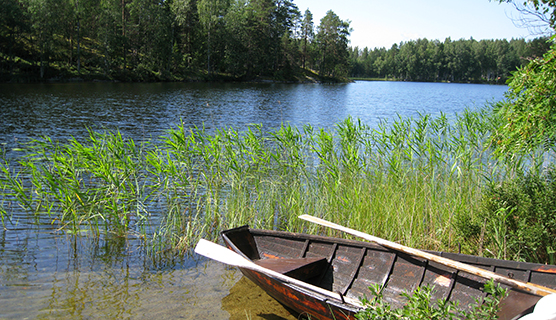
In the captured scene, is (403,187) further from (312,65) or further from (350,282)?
(312,65)

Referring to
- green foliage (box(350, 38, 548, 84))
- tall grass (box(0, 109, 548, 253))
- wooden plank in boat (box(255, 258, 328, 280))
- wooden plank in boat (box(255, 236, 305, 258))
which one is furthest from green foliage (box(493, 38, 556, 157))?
green foliage (box(350, 38, 548, 84))

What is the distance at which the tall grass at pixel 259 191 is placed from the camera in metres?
6.50

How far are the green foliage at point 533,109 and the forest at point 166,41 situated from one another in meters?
24.2

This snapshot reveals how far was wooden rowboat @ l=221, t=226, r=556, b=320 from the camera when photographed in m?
4.07

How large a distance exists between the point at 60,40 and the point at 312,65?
54.7 metres

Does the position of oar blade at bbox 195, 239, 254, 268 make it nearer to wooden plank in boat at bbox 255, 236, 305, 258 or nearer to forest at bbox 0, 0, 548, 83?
wooden plank in boat at bbox 255, 236, 305, 258

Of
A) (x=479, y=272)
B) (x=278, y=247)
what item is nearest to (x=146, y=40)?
(x=278, y=247)

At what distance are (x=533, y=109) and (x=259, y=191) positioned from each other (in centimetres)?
455

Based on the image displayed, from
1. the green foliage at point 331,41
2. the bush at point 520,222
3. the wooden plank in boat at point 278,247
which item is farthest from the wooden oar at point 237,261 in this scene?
the green foliage at point 331,41

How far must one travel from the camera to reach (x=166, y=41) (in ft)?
171

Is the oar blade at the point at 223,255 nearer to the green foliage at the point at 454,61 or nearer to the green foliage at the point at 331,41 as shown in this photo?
the green foliage at the point at 331,41

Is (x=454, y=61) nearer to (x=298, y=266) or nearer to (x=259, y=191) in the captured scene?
(x=259, y=191)

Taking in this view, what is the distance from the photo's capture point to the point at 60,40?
149 feet

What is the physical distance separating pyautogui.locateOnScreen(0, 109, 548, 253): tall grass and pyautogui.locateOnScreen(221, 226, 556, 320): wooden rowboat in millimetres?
1322
